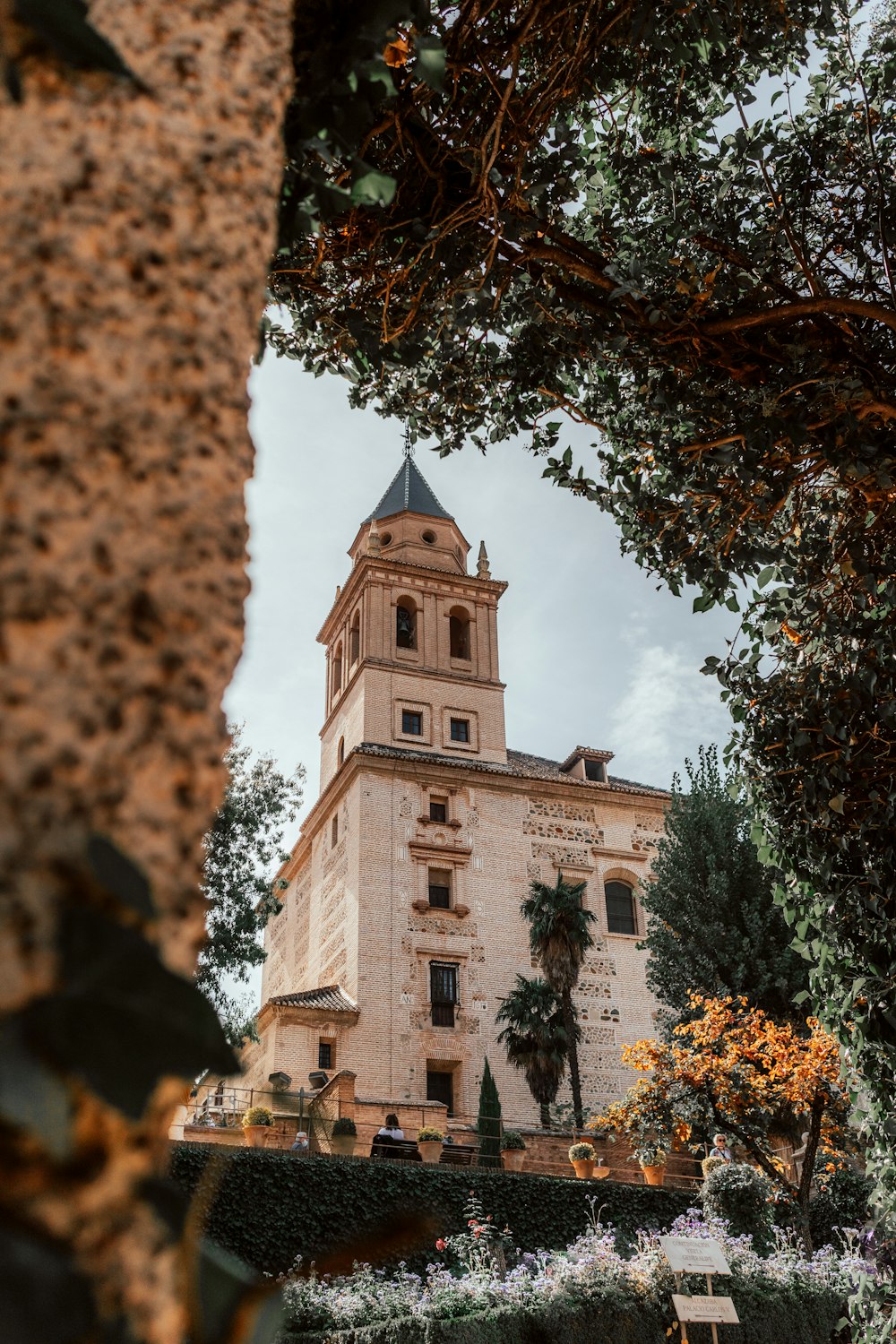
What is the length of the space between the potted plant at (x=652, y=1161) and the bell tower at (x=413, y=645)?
13887 mm

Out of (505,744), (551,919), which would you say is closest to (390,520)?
(505,744)

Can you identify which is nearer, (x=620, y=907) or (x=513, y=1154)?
(x=513, y=1154)

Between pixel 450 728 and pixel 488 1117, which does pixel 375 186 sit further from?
pixel 450 728

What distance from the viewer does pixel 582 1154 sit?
21.4 metres

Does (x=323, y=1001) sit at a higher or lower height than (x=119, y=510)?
higher

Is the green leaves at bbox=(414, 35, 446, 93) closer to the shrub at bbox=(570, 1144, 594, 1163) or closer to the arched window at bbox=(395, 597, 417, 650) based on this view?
the shrub at bbox=(570, 1144, 594, 1163)

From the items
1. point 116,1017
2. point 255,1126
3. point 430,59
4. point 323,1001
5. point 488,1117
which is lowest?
point 116,1017

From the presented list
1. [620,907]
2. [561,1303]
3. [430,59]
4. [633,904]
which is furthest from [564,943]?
[430,59]

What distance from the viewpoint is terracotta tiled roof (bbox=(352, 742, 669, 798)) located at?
3077 cm

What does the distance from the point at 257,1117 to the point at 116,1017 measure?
65.8 feet

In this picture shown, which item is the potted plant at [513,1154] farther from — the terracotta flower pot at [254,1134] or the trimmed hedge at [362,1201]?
the terracotta flower pot at [254,1134]

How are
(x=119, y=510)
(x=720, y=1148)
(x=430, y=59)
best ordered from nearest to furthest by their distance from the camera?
(x=119, y=510), (x=430, y=59), (x=720, y=1148)

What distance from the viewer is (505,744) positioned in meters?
33.4

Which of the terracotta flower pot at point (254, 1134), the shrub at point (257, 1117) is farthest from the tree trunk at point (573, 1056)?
the terracotta flower pot at point (254, 1134)
